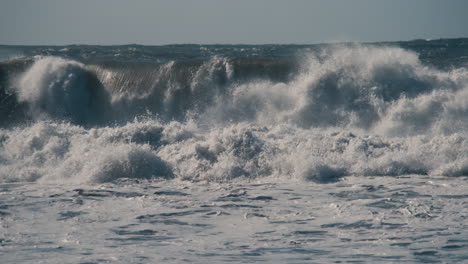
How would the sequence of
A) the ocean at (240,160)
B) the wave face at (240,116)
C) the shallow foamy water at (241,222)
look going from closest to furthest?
1. the shallow foamy water at (241,222)
2. the ocean at (240,160)
3. the wave face at (240,116)

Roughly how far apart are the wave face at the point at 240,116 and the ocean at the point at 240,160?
39mm

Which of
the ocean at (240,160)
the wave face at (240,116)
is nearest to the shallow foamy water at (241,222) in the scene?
the ocean at (240,160)

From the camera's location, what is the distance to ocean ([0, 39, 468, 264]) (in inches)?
239

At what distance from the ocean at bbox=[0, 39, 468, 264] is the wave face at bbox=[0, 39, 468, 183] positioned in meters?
0.04

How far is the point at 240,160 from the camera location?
1030 cm

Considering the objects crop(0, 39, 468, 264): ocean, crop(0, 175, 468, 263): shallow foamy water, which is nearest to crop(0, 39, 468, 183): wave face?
crop(0, 39, 468, 264): ocean

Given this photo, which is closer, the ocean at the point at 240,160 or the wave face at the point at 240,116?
the ocean at the point at 240,160

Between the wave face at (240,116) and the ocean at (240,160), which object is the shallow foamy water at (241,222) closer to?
the ocean at (240,160)

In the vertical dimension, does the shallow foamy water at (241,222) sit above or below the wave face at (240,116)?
below

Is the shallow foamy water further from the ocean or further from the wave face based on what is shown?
the wave face

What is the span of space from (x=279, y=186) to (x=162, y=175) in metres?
2.32

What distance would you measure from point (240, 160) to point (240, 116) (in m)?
3.66

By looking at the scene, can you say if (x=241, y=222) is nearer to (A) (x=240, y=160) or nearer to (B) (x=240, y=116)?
(A) (x=240, y=160)

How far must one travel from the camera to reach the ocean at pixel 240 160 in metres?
6.07
